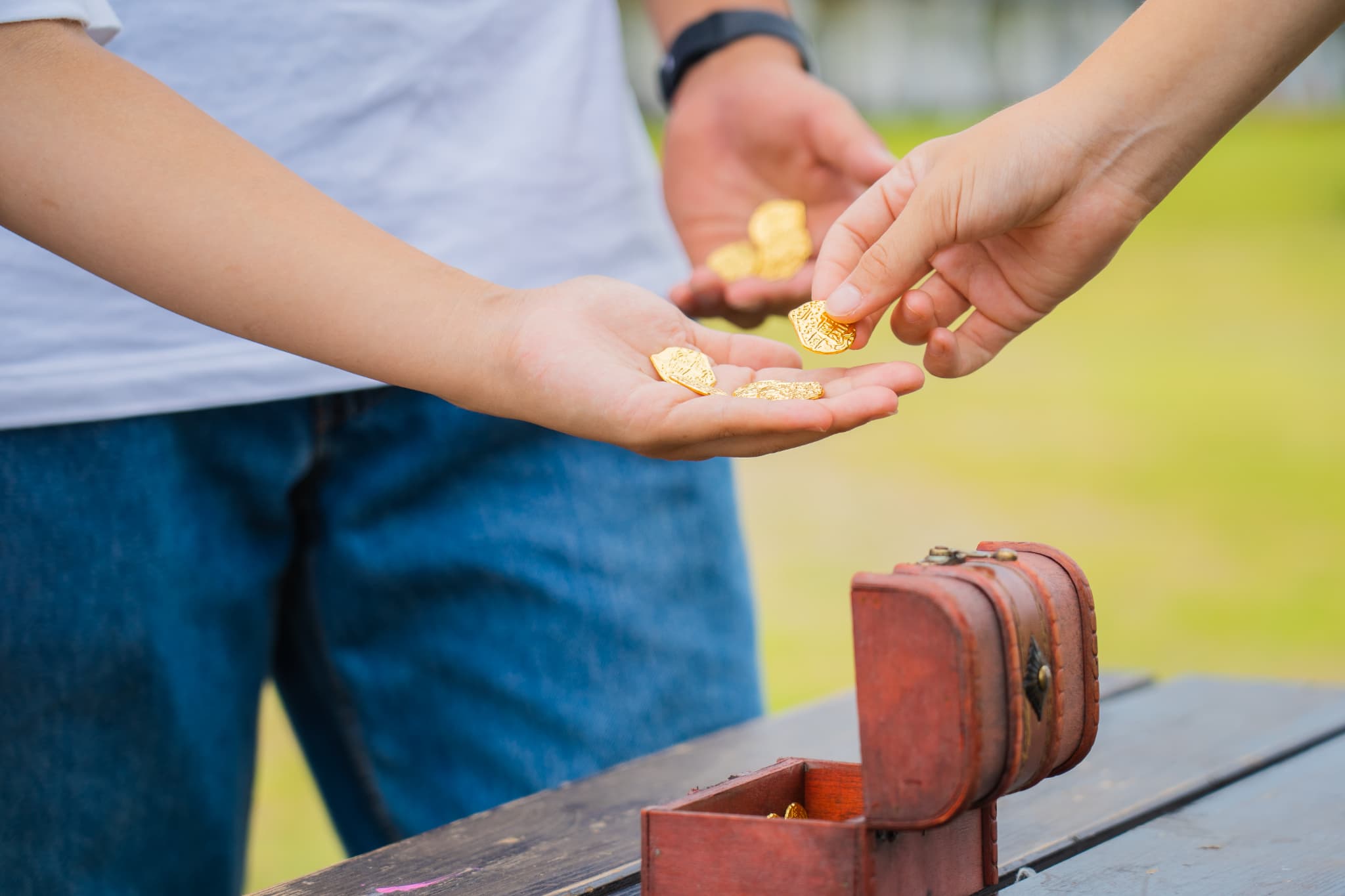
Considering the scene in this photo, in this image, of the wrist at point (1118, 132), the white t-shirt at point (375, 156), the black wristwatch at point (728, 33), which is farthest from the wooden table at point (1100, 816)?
the black wristwatch at point (728, 33)

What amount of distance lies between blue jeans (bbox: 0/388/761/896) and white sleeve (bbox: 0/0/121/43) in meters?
0.43

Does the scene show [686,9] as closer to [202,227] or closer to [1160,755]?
[202,227]

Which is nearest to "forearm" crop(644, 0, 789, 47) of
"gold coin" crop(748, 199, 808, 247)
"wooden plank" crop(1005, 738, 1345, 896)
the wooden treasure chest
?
"gold coin" crop(748, 199, 808, 247)

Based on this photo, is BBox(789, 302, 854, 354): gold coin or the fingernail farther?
BBox(789, 302, 854, 354): gold coin

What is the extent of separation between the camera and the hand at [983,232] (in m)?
1.29

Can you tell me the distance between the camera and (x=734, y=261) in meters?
1.88

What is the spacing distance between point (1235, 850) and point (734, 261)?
976mm

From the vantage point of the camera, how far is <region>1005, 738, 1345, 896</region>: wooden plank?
1195 millimetres

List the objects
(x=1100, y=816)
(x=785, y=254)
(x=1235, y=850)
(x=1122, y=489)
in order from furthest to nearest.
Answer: (x=1122, y=489) < (x=785, y=254) < (x=1100, y=816) < (x=1235, y=850)

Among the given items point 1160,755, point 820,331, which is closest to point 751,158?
point 820,331

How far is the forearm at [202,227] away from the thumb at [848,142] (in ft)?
2.13

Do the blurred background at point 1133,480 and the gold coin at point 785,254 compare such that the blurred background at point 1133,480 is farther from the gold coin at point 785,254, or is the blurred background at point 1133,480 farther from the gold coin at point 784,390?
the gold coin at point 784,390

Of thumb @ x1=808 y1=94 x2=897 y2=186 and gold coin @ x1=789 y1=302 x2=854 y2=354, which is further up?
thumb @ x1=808 y1=94 x2=897 y2=186

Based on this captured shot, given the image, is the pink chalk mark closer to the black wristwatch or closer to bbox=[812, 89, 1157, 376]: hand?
bbox=[812, 89, 1157, 376]: hand
